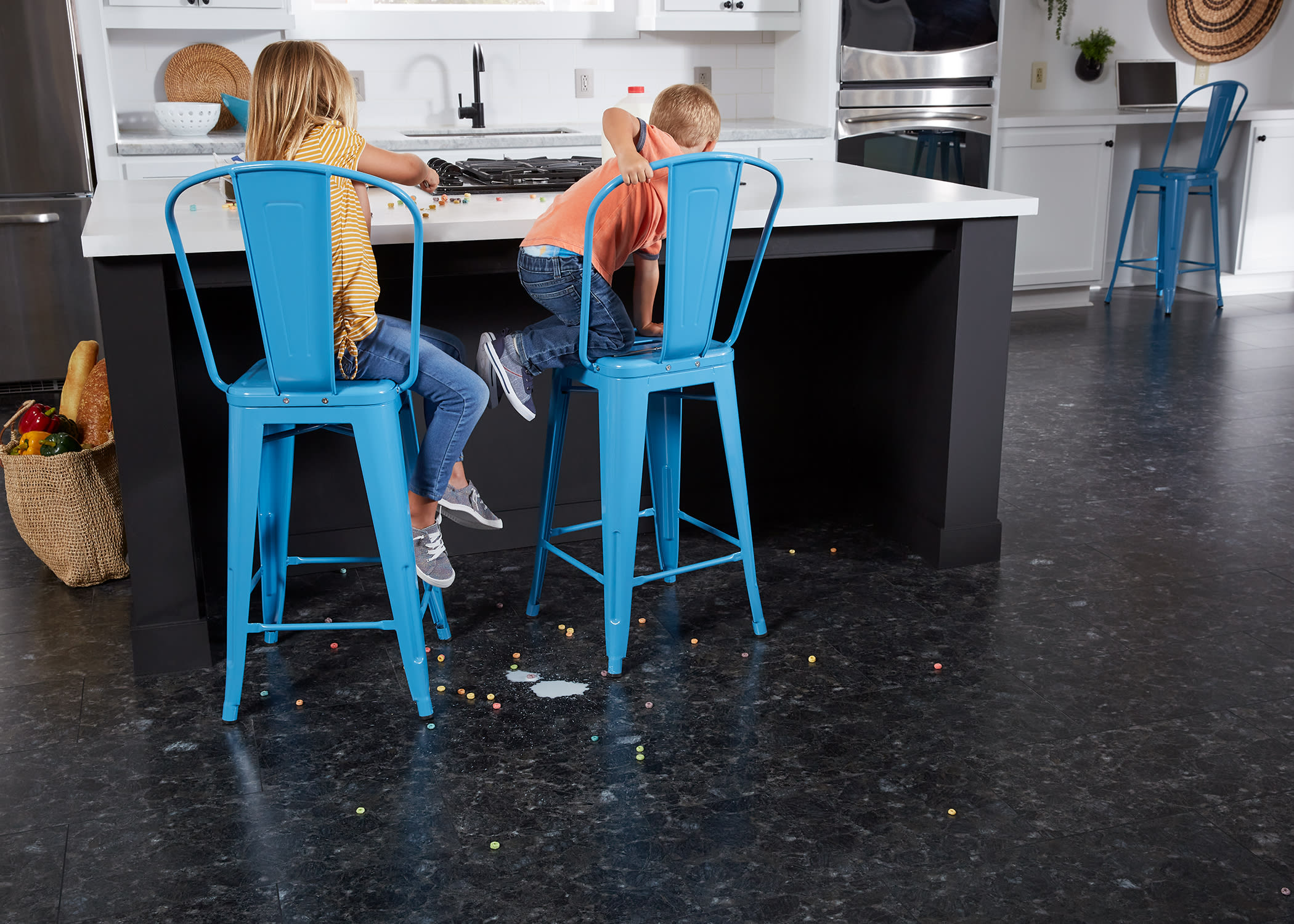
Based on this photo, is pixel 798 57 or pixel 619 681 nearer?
pixel 619 681

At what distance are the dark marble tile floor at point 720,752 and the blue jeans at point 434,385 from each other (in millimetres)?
391

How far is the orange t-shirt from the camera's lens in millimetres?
2104

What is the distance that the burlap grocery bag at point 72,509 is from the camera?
252cm

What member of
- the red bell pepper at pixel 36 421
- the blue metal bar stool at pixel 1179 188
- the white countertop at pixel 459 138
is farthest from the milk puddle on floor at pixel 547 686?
the blue metal bar stool at pixel 1179 188

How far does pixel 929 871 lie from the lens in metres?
1.64

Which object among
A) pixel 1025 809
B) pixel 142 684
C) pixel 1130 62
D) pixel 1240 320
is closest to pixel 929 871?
pixel 1025 809

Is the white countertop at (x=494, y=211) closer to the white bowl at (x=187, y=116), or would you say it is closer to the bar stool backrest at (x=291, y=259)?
the bar stool backrest at (x=291, y=259)

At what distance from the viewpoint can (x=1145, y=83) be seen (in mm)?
5828

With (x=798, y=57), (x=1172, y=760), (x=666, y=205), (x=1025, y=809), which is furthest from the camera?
(x=798, y=57)

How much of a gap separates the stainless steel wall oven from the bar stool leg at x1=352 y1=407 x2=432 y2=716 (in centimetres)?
340

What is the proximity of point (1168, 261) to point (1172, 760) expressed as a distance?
4269 millimetres

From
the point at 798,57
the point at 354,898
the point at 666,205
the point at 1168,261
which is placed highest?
the point at 798,57

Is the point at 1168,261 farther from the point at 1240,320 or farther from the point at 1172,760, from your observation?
the point at 1172,760

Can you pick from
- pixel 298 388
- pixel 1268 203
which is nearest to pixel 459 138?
pixel 298 388
